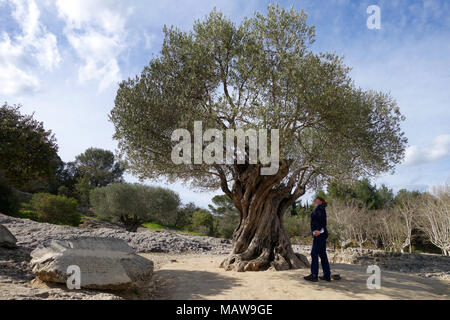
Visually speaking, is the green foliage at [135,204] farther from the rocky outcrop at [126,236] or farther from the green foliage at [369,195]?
the green foliage at [369,195]

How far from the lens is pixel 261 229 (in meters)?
12.7

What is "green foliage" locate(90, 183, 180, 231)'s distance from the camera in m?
35.7

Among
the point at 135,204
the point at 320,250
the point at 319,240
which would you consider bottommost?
the point at 320,250

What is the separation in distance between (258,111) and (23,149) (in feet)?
30.5

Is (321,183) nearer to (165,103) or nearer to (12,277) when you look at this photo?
(165,103)

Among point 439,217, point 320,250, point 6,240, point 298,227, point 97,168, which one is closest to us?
point 320,250

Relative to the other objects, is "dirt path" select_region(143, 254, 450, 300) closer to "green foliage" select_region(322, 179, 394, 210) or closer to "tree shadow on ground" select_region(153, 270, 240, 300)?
"tree shadow on ground" select_region(153, 270, 240, 300)

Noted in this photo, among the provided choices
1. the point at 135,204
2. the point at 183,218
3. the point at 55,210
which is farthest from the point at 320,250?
the point at 183,218

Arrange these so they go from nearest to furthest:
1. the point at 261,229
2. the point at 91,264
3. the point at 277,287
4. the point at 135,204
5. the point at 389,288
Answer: the point at 91,264
the point at 277,287
the point at 389,288
the point at 261,229
the point at 135,204

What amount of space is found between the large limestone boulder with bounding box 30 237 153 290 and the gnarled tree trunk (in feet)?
15.5

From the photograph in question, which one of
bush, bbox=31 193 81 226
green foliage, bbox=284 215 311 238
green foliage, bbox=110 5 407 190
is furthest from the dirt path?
green foliage, bbox=284 215 311 238

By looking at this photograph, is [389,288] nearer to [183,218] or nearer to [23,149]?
[23,149]

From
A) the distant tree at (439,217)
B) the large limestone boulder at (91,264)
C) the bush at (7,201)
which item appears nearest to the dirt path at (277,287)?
the large limestone boulder at (91,264)

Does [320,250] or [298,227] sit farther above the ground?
[320,250]
